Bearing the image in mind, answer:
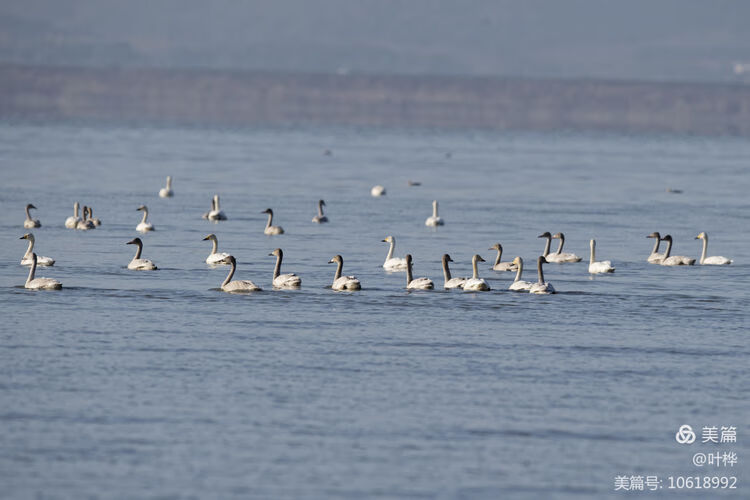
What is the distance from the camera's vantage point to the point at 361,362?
27.9 m

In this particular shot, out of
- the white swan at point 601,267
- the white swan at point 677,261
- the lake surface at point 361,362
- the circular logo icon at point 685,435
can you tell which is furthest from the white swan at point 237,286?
the circular logo icon at point 685,435

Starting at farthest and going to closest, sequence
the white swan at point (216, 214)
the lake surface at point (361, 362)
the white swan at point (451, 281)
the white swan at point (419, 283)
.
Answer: the white swan at point (216, 214), the white swan at point (451, 281), the white swan at point (419, 283), the lake surface at point (361, 362)

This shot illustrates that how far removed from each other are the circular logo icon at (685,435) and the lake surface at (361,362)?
0.15 metres

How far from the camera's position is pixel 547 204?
208 ft

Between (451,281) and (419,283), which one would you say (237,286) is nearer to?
(419,283)

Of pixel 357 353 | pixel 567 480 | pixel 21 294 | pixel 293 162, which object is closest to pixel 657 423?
pixel 567 480

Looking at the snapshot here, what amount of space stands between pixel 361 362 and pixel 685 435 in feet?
21.8

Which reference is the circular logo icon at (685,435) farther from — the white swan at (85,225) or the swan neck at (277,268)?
the white swan at (85,225)

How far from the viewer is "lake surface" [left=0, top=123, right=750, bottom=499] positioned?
70.1 feet

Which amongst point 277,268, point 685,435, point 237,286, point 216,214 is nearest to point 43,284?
point 237,286

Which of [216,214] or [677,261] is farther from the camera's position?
[216,214]

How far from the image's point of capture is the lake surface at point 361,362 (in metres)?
21.4

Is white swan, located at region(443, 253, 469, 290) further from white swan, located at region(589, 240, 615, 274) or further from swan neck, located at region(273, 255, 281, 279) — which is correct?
white swan, located at region(589, 240, 615, 274)

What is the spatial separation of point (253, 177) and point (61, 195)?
1682 centimetres
